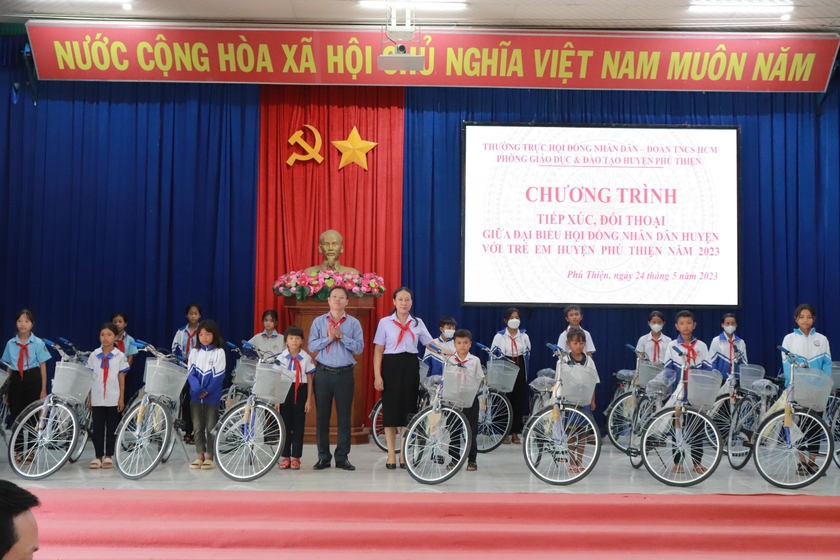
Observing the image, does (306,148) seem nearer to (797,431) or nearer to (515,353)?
(515,353)

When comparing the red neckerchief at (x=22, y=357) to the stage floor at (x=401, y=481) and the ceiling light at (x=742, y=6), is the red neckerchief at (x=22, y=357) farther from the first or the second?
the ceiling light at (x=742, y=6)

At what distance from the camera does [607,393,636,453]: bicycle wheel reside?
7.21 meters

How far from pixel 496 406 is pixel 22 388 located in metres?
3.90

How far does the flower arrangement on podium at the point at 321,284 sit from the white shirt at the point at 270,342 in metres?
0.46

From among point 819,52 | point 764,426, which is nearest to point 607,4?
point 819,52

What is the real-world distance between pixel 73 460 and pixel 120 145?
3489 mm

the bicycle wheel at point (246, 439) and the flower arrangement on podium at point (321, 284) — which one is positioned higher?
the flower arrangement on podium at point (321, 284)

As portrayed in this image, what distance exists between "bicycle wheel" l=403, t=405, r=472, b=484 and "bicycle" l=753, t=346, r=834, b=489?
1.94 m

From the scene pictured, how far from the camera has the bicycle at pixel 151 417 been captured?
225 inches

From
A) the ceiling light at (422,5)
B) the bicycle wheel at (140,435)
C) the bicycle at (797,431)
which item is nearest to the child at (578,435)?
the bicycle at (797,431)

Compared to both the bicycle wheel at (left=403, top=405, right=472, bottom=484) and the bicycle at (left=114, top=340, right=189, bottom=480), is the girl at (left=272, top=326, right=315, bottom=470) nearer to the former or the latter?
the bicycle at (left=114, top=340, right=189, bottom=480)

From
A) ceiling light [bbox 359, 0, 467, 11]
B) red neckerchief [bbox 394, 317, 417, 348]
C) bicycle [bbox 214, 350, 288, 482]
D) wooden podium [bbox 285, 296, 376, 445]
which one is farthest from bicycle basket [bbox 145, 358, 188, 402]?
ceiling light [bbox 359, 0, 467, 11]

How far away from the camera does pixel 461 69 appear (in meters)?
8.11

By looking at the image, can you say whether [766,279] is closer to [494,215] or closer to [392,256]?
[494,215]
